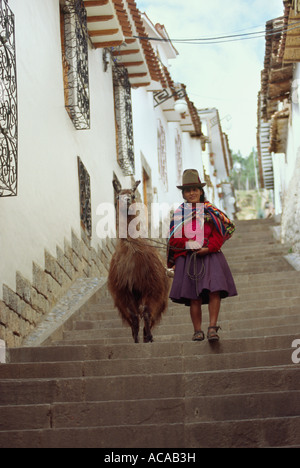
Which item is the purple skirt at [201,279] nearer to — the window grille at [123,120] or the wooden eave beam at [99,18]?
the wooden eave beam at [99,18]

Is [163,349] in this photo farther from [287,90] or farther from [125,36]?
[287,90]

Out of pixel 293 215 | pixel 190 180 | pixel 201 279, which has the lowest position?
pixel 201 279

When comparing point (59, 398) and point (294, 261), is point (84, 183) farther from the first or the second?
point (59, 398)

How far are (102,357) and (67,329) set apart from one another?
7.14 feet

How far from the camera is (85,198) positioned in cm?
1152

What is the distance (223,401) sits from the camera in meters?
4.48

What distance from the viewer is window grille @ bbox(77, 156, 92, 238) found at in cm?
1123

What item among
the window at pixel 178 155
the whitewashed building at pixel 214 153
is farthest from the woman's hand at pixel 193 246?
the whitewashed building at pixel 214 153

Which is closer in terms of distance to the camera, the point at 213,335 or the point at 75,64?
the point at 213,335

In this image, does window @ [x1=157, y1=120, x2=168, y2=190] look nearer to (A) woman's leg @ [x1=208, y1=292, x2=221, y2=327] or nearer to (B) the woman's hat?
(B) the woman's hat

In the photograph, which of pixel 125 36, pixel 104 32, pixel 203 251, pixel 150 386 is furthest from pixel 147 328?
pixel 125 36

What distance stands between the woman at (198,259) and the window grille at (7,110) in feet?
5.48

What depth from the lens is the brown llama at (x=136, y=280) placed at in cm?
697

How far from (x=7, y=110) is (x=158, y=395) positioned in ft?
11.4
